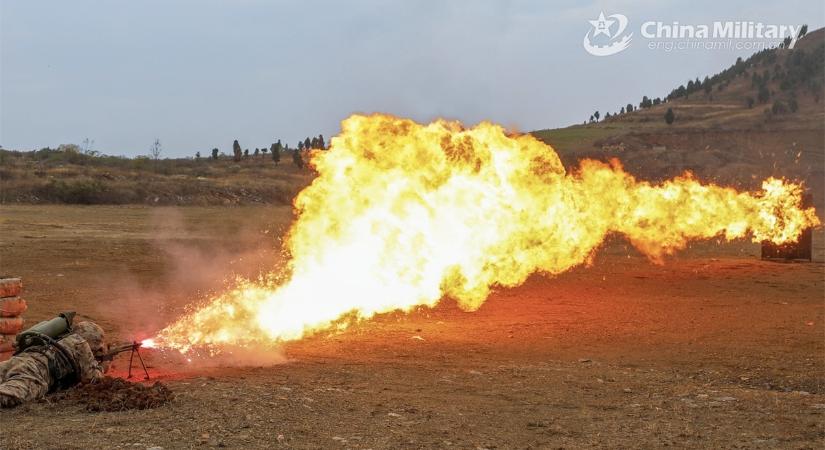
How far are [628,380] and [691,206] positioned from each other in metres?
12.6

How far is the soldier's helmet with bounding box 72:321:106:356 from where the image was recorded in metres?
9.42

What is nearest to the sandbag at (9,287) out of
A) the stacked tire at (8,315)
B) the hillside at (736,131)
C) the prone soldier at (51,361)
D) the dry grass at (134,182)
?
the stacked tire at (8,315)

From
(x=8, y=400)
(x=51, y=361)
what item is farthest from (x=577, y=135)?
(x=8, y=400)

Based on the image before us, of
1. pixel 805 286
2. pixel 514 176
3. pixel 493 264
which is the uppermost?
pixel 514 176

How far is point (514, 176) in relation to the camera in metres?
15.4

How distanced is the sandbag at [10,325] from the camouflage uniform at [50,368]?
81.6 inches

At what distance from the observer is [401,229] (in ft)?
45.1

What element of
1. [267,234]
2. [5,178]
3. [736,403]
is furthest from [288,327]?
[5,178]

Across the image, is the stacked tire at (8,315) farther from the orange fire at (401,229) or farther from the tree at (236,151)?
the tree at (236,151)

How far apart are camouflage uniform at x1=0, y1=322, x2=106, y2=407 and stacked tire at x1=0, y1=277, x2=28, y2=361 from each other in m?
2.07

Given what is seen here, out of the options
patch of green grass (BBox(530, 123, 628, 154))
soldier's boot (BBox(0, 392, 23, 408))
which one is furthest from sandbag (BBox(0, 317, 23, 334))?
patch of green grass (BBox(530, 123, 628, 154))

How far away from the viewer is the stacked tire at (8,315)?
35.4 feet

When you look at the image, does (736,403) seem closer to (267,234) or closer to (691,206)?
(691,206)

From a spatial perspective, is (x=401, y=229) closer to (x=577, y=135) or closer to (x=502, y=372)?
(x=502, y=372)
